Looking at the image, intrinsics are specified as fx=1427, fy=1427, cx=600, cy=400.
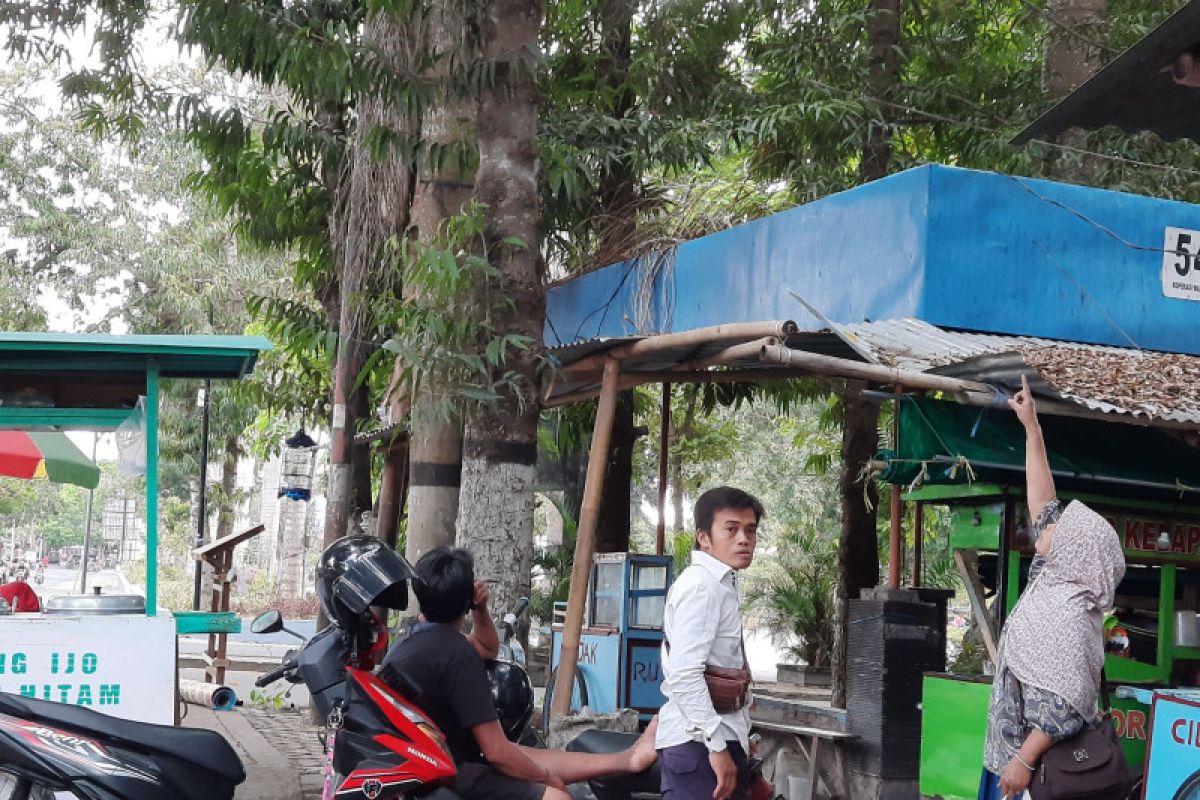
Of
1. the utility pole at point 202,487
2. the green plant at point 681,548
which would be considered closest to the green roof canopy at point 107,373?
the utility pole at point 202,487

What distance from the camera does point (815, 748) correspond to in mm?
8625

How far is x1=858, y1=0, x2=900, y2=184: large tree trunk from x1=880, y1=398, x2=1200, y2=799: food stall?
4.55 meters

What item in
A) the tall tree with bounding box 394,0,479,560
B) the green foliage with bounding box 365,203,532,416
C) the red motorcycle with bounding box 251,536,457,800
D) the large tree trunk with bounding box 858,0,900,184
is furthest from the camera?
the large tree trunk with bounding box 858,0,900,184

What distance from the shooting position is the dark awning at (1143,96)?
18.4ft

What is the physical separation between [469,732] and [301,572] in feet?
113

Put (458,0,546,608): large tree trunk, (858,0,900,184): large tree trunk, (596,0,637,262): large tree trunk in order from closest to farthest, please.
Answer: (458,0,546,608): large tree trunk
(596,0,637,262): large tree trunk
(858,0,900,184): large tree trunk

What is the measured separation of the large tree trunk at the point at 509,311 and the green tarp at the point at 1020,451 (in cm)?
211

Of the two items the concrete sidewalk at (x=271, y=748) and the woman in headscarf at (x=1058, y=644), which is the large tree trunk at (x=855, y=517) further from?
the woman in headscarf at (x=1058, y=644)

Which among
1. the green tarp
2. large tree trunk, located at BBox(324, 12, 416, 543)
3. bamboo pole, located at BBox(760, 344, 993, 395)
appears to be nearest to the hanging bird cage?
large tree trunk, located at BBox(324, 12, 416, 543)

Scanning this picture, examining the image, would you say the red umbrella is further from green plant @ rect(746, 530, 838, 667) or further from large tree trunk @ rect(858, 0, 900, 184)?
green plant @ rect(746, 530, 838, 667)

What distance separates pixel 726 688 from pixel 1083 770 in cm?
141

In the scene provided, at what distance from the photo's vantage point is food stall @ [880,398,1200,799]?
766cm

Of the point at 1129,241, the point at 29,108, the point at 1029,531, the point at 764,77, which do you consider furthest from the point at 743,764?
the point at 29,108

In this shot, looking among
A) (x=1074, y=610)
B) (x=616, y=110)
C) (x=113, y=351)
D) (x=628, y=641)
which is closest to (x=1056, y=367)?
(x=1074, y=610)
